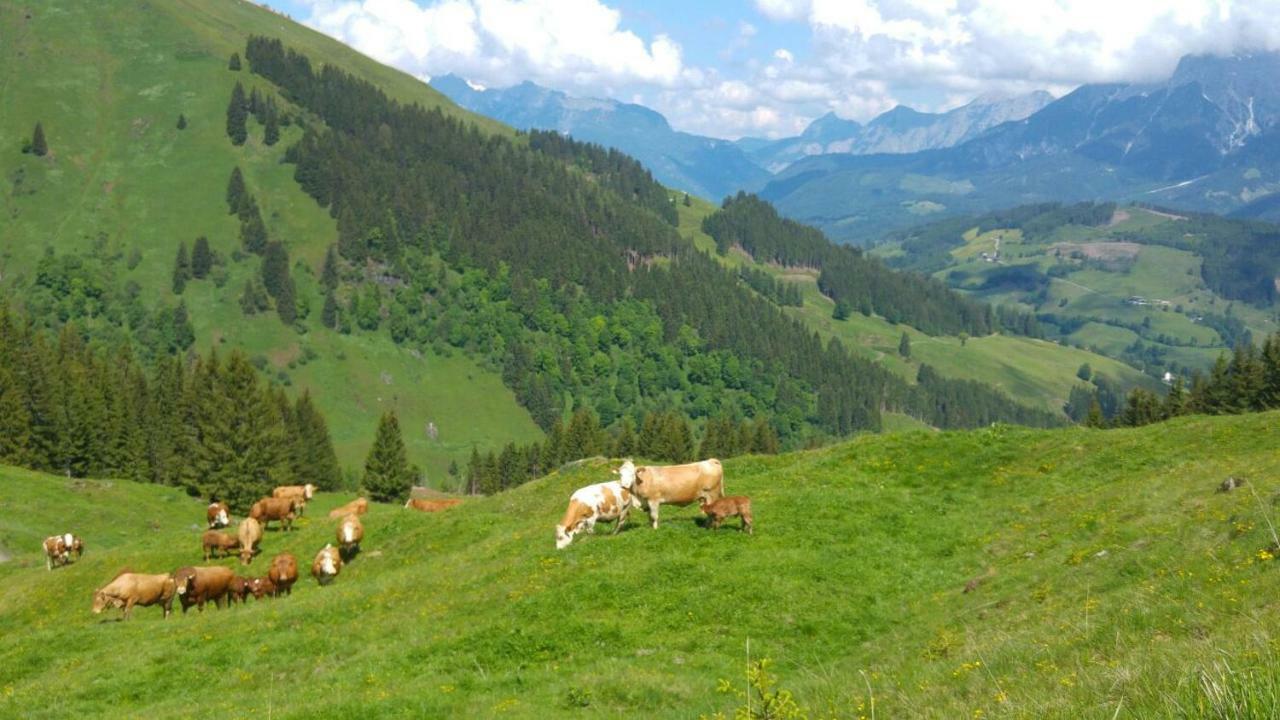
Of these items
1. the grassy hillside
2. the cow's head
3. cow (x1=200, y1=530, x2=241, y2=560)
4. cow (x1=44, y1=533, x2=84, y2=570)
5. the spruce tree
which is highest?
the cow's head

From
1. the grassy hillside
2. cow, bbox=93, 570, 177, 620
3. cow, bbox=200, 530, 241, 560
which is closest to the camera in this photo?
the grassy hillside

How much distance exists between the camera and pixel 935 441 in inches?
1743

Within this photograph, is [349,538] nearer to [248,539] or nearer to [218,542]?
[248,539]

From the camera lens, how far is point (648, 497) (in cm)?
3206

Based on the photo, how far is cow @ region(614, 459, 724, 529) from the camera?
1261 inches

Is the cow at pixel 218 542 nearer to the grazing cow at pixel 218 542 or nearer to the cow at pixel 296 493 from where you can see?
the grazing cow at pixel 218 542

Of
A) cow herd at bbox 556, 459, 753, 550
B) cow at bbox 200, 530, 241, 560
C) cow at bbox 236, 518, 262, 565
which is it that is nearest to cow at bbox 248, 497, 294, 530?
cow at bbox 200, 530, 241, 560

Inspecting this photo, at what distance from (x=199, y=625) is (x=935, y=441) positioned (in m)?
34.8

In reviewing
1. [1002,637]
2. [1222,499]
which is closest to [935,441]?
[1222,499]

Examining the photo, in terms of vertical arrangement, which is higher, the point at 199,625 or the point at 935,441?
the point at 935,441

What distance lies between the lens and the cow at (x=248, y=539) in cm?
4203

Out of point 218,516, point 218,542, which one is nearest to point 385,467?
point 218,516

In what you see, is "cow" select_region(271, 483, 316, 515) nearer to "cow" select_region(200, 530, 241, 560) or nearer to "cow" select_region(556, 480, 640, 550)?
"cow" select_region(200, 530, 241, 560)

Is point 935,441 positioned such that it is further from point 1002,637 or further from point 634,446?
point 634,446
